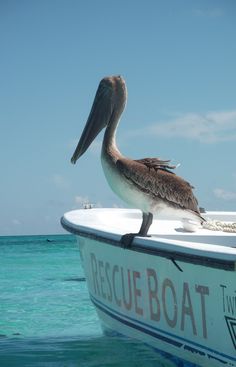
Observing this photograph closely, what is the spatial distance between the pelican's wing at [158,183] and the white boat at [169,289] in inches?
10.9

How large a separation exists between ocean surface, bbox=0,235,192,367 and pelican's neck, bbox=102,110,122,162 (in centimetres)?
127

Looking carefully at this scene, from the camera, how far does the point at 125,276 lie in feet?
13.9

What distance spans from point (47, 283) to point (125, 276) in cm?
800

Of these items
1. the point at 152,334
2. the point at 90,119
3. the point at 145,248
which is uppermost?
the point at 90,119

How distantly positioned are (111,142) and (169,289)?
3.66 feet

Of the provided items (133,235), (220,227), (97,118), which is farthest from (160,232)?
(133,235)

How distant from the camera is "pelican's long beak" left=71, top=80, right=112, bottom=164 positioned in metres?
4.54

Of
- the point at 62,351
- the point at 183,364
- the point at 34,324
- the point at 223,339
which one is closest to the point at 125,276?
the point at 183,364

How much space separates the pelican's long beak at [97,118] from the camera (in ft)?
14.9

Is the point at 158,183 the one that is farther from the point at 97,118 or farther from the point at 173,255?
the point at 97,118

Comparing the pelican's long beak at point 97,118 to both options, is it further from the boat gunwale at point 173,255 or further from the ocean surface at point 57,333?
the ocean surface at point 57,333

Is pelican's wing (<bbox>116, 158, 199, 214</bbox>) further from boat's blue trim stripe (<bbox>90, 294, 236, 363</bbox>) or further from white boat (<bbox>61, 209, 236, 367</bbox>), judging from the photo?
boat's blue trim stripe (<bbox>90, 294, 236, 363</bbox>)

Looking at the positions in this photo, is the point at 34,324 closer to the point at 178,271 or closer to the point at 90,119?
the point at 90,119

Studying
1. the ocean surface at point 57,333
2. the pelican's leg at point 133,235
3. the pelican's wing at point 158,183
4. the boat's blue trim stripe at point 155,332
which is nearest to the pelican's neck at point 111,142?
the pelican's wing at point 158,183
